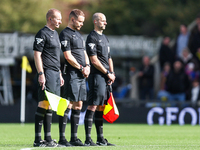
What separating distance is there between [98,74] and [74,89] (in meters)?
0.57

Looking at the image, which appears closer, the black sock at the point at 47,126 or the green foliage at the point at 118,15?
the black sock at the point at 47,126

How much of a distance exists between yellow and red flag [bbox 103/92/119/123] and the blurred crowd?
806cm

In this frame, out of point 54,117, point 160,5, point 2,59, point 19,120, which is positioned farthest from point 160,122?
point 160,5

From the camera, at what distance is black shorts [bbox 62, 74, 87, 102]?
25.7 ft

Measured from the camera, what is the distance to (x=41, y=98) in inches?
299

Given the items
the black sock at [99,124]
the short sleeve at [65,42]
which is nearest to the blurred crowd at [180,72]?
the black sock at [99,124]

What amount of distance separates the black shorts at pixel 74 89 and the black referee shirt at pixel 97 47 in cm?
42

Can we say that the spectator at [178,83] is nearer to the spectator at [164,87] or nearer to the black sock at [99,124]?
the spectator at [164,87]

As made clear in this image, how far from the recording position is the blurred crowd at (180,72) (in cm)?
1667

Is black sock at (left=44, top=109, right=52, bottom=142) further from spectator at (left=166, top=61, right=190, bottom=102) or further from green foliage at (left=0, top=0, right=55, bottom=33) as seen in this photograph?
green foliage at (left=0, top=0, right=55, bottom=33)

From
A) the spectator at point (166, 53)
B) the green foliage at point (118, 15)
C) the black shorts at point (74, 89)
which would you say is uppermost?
the green foliage at point (118, 15)

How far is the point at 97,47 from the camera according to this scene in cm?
817

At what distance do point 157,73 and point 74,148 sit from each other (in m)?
14.1

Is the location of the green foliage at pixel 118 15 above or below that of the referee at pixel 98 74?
above
